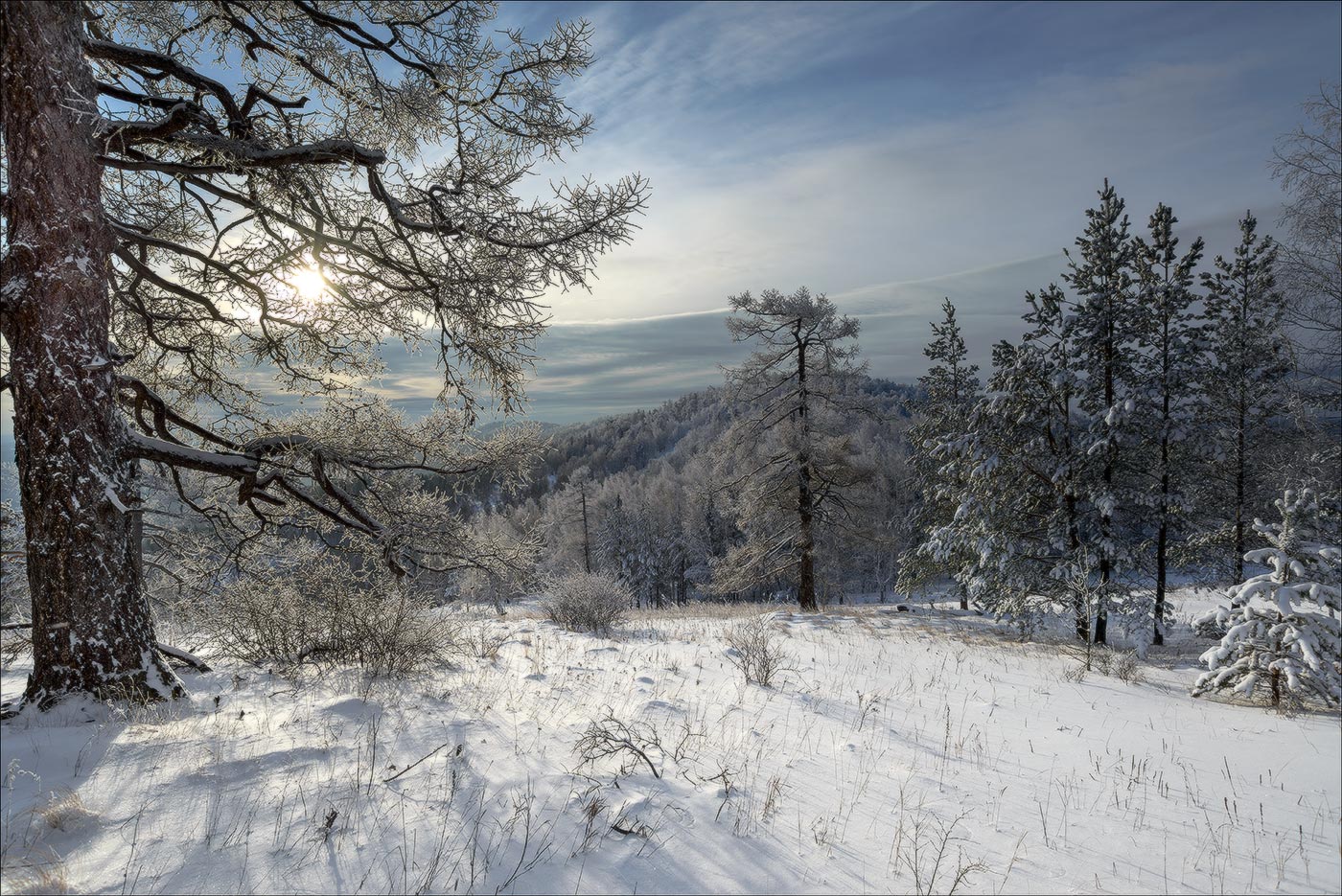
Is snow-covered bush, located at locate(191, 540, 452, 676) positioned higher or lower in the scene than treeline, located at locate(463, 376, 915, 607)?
higher

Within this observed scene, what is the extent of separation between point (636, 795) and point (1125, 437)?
14.3 metres

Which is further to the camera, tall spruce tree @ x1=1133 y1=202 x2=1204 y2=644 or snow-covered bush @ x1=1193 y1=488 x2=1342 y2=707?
tall spruce tree @ x1=1133 y1=202 x2=1204 y2=644

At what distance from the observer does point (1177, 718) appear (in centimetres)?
675

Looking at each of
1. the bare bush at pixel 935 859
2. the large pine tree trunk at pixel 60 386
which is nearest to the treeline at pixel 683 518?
the large pine tree trunk at pixel 60 386

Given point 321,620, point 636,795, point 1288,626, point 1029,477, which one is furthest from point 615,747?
point 1029,477

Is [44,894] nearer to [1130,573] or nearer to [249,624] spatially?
[249,624]

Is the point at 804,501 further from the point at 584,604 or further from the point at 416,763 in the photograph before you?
the point at 416,763

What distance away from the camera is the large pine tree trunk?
4234 millimetres

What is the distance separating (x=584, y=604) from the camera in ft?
37.6

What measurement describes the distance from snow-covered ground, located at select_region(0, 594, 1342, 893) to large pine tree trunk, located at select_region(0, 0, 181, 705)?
49cm

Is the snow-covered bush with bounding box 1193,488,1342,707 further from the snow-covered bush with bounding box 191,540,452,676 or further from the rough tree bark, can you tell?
the snow-covered bush with bounding box 191,540,452,676

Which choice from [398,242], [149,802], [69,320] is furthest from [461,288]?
[149,802]

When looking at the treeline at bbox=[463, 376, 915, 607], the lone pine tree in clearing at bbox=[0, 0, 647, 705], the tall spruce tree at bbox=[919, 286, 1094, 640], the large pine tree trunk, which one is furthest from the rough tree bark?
the large pine tree trunk

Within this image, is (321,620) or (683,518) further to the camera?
(683,518)
